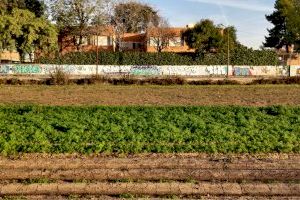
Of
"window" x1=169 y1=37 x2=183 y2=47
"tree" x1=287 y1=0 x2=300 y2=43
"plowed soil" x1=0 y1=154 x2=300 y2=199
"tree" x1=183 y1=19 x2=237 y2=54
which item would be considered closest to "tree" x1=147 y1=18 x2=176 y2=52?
"window" x1=169 y1=37 x2=183 y2=47

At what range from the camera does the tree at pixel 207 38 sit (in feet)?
237

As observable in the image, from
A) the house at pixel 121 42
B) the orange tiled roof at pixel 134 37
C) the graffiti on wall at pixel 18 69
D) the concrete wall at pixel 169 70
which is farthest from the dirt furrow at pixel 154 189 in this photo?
the orange tiled roof at pixel 134 37

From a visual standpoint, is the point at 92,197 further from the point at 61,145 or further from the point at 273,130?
the point at 273,130

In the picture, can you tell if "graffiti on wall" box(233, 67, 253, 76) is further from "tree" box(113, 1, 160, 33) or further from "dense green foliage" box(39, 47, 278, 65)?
"tree" box(113, 1, 160, 33)

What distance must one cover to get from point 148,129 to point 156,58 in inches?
2146

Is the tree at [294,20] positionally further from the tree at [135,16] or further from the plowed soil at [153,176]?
the plowed soil at [153,176]

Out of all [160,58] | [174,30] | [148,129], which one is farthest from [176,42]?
[148,129]

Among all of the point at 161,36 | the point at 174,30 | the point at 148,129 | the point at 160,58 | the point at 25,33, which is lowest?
the point at 148,129

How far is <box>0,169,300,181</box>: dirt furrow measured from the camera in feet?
36.1

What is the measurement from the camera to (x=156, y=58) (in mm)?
70812

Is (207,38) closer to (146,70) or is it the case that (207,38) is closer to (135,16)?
(146,70)

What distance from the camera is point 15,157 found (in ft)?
43.2

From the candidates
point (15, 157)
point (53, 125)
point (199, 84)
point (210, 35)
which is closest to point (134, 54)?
point (210, 35)

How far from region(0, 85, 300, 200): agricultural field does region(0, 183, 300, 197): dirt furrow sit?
19 mm
